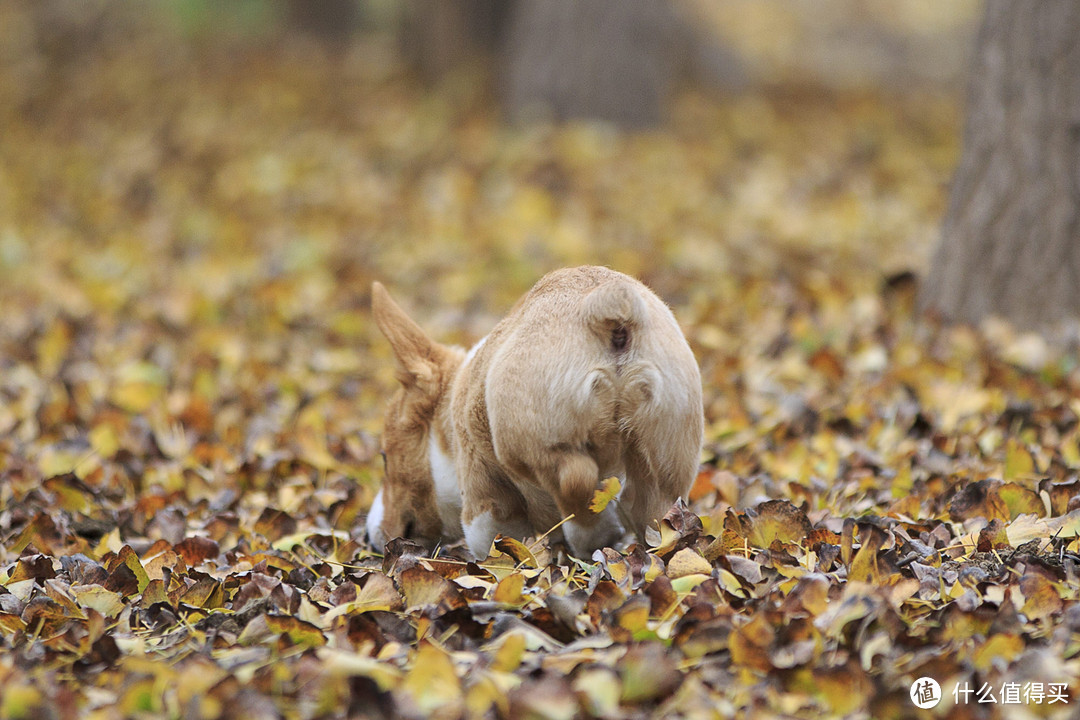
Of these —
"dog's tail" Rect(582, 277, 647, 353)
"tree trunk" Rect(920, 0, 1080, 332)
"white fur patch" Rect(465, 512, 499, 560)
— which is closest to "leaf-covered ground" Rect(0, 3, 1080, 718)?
"white fur patch" Rect(465, 512, 499, 560)

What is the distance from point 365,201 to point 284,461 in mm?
4393

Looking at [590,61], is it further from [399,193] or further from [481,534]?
[481,534]

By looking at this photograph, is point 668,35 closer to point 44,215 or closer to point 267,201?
point 267,201

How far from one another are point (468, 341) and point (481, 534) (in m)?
2.71

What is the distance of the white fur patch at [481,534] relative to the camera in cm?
310

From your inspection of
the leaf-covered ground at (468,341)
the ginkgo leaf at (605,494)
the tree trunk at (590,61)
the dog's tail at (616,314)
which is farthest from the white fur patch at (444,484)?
the tree trunk at (590,61)

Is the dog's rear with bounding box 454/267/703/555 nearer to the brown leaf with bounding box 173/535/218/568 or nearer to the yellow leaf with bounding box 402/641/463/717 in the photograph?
the yellow leaf with bounding box 402/641/463/717

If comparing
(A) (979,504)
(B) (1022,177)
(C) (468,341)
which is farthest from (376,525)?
(B) (1022,177)

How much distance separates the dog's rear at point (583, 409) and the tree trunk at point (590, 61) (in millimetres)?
6563

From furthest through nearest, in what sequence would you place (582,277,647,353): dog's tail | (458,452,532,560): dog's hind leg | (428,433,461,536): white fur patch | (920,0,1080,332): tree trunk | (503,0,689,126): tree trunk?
(503,0,689,126): tree trunk < (920,0,1080,332): tree trunk < (428,433,461,536): white fur patch < (458,452,532,560): dog's hind leg < (582,277,647,353): dog's tail

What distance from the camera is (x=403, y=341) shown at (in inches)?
134

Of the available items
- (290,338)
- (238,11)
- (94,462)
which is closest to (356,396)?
(290,338)

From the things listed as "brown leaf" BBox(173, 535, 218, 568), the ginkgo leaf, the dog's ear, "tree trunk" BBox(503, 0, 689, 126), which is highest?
"tree trunk" BBox(503, 0, 689, 126)

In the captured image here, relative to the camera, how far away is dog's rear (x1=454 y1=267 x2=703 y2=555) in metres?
2.71
